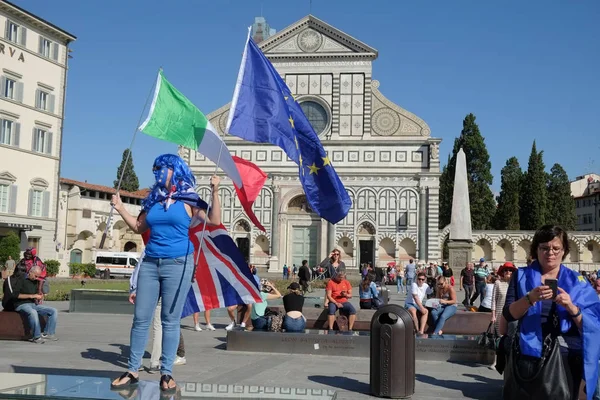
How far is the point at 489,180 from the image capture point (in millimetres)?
51938

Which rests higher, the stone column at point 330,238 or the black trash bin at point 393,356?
the stone column at point 330,238

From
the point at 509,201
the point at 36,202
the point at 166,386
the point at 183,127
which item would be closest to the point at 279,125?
the point at 183,127

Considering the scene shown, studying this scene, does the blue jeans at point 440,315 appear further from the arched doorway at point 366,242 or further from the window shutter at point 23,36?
the arched doorway at point 366,242

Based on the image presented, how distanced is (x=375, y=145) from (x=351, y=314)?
114 ft

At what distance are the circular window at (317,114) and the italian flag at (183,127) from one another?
39067 mm

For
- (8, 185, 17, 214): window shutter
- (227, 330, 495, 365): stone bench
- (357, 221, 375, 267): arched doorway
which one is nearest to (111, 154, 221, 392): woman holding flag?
(227, 330, 495, 365): stone bench

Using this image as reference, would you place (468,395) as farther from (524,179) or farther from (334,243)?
(524,179)

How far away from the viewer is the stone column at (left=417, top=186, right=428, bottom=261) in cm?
4366

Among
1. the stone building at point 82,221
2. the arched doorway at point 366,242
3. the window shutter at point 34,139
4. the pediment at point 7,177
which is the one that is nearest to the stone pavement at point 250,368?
the pediment at point 7,177

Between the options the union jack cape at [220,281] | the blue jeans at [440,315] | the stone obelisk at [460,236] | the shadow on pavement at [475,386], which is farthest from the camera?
the stone obelisk at [460,236]

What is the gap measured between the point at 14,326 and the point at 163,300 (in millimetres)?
5790

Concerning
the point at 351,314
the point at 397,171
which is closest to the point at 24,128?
the point at 397,171

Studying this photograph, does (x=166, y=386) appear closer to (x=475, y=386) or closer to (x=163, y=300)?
(x=163, y=300)

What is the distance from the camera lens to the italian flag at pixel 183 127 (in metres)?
6.71
